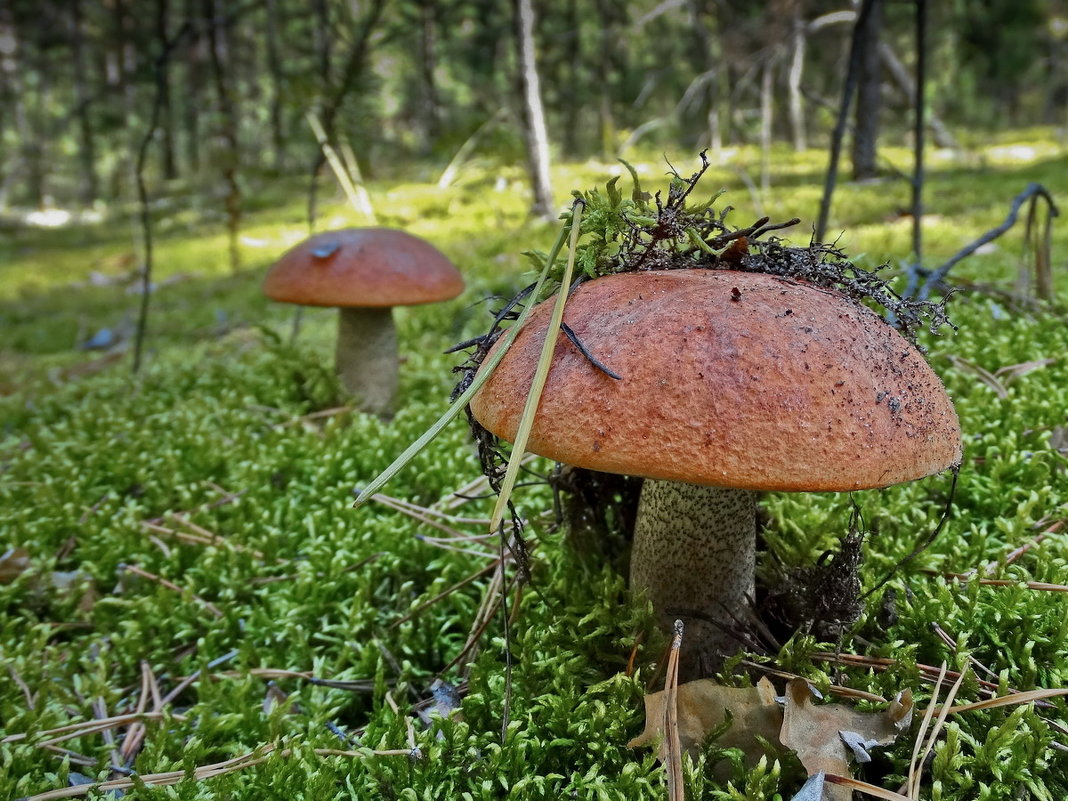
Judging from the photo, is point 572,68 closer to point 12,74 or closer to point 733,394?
point 12,74

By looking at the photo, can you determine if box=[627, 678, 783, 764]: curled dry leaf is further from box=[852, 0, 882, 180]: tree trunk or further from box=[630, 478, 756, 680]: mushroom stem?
box=[852, 0, 882, 180]: tree trunk

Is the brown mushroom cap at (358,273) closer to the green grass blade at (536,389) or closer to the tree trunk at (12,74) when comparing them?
the green grass blade at (536,389)

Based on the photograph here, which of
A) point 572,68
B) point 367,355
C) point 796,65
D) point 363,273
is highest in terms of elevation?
point 572,68

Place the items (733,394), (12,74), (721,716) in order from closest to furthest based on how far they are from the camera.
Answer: (733,394)
(721,716)
(12,74)

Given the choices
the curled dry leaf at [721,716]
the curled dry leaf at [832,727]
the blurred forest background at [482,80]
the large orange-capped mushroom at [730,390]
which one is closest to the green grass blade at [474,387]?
the large orange-capped mushroom at [730,390]

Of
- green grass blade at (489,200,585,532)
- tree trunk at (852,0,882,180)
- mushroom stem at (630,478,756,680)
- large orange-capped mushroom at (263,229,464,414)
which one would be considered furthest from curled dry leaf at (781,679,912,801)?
tree trunk at (852,0,882,180)

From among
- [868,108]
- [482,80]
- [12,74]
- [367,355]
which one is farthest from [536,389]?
[12,74]
